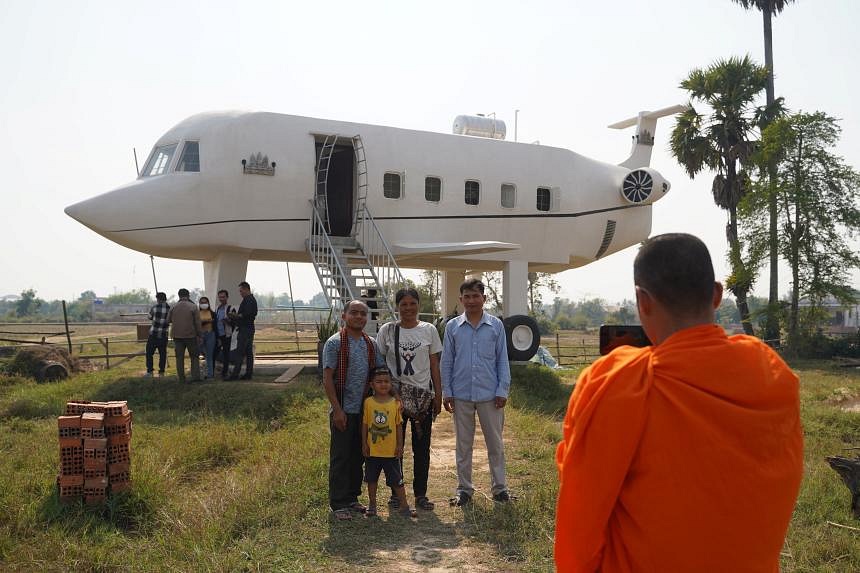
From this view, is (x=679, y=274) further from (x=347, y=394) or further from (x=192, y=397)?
(x=192, y=397)

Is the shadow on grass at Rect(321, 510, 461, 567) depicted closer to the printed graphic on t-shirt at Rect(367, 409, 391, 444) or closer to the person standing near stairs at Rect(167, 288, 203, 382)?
the printed graphic on t-shirt at Rect(367, 409, 391, 444)

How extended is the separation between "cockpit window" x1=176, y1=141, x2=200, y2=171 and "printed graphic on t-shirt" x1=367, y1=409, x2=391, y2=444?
9186mm

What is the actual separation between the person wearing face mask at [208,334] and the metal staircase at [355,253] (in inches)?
83.3

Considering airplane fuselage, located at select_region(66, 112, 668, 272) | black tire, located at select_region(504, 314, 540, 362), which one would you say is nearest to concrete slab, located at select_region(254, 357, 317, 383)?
airplane fuselage, located at select_region(66, 112, 668, 272)

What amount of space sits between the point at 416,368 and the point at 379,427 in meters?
0.66

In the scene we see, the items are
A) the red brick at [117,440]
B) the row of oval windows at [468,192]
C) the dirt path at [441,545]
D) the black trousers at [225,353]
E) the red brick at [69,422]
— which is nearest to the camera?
the dirt path at [441,545]

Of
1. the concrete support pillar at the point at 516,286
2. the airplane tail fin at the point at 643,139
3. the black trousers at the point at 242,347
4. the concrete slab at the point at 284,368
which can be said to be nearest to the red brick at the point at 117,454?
the black trousers at the point at 242,347

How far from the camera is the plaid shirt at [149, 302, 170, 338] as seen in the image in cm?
1330

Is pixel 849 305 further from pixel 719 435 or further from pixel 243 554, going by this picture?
pixel 719 435

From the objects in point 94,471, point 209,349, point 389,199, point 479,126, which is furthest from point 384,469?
point 479,126

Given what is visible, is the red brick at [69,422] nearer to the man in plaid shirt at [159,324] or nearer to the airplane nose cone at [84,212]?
the man in plaid shirt at [159,324]

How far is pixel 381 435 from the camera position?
20.7 feet

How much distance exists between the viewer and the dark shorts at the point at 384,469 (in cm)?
638

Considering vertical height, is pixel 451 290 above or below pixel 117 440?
above
